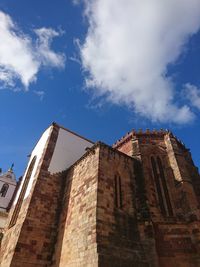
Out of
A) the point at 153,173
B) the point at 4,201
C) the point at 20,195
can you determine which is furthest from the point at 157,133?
the point at 4,201

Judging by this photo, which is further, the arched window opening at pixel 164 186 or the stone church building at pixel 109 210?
the arched window opening at pixel 164 186

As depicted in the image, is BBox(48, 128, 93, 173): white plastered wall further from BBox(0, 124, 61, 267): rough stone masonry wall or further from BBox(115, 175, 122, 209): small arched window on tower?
BBox(115, 175, 122, 209): small arched window on tower

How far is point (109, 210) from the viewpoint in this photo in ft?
34.5

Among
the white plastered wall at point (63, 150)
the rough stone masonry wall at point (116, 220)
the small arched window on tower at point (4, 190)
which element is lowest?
the rough stone masonry wall at point (116, 220)

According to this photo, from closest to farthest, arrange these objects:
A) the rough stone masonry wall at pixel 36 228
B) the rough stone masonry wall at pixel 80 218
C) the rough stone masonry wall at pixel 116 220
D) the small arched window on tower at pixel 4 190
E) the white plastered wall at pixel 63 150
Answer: the rough stone masonry wall at pixel 116 220
the rough stone masonry wall at pixel 80 218
the rough stone masonry wall at pixel 36 228
the white plastered wall at pixel 63 150
the small arched window on tower at pixel 4 190

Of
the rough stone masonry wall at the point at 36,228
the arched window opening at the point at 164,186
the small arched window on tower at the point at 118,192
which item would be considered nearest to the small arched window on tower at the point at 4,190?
the rough stone masonry wall at the point at 36,228

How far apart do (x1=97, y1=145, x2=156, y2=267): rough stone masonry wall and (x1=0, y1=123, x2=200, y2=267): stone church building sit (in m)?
0.04

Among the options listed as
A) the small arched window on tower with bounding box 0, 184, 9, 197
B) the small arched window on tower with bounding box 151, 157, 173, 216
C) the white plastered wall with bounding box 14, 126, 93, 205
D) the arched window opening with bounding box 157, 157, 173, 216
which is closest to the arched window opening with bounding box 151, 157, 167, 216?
the small arched window on tower with bounding box 151, 157, 173, 216

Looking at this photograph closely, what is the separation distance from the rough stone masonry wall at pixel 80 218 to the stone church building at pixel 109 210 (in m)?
0.04

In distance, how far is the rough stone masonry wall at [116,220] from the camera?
8.98 m

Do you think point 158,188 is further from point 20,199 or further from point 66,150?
point 20,199

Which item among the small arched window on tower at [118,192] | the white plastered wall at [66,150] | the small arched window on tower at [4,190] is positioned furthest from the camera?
the small arched window on tower at [4,190]

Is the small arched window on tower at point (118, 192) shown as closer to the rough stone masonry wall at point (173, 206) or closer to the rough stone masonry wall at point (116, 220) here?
the rough stone masonry wall at point (116, 220)

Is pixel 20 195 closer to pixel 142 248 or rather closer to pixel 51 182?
pixel 51 182
